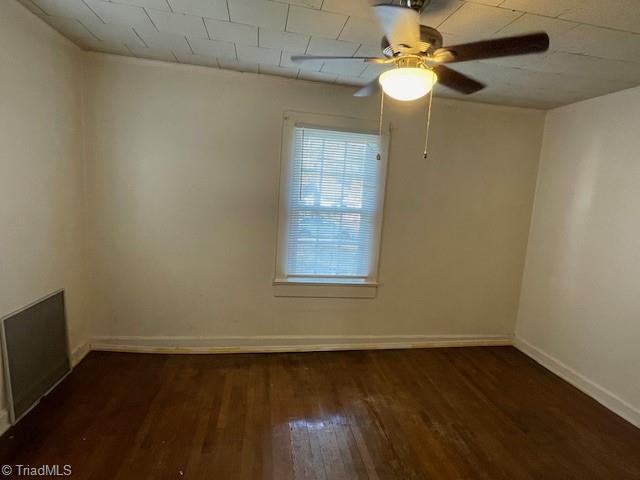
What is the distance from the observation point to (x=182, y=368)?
8.93ft

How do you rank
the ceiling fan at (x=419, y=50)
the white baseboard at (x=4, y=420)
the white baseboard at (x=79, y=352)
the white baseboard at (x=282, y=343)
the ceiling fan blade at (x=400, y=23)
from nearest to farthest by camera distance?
the ceiling fan blade at (x=400, y=23)
the ceiling fan at (x=419, y=50)
the white baseboard at (x=4, y=420)
the white baseboard at (x=79, y=352)
the white baseboard at (x=282, y=343)

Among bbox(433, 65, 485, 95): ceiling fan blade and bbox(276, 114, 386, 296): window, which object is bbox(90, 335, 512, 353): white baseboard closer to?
bbox(276, 114, 386, 296): window

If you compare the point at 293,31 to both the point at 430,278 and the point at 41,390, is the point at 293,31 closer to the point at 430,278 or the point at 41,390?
the point at 430,278

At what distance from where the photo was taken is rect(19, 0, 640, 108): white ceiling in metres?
1.60

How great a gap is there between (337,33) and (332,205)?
1.40 m

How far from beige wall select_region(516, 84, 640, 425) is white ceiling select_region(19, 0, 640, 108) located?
39 cm

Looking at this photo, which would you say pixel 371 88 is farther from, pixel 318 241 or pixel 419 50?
pixel 318 241

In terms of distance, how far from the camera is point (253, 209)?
2893mm

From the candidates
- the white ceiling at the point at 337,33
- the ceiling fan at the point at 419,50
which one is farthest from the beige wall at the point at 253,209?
the ceiling fan at the point at 419,50

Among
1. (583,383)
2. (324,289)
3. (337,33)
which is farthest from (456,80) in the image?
(583,383)

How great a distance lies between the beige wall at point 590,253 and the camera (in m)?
2.47

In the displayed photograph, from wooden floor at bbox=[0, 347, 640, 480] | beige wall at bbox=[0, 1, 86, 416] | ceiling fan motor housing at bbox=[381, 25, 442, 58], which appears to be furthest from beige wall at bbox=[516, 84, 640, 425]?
beige wall at bbox=[0, 1, 86, 416]

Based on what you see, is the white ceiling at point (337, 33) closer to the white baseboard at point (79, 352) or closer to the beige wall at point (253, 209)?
the beige wall at point (253, 209)

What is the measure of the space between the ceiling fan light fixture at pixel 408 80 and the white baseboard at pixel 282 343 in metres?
2.34
